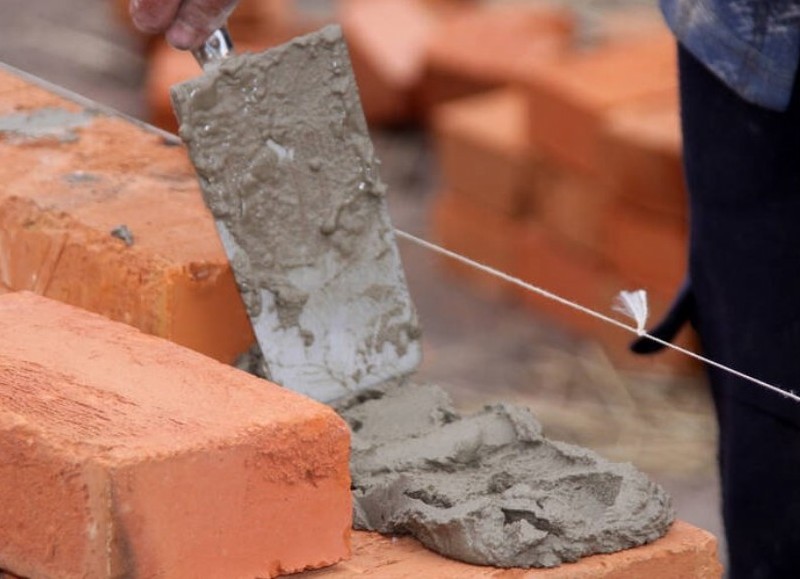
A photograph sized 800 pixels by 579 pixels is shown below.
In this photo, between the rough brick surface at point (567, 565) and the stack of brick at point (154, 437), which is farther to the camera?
the rough brick surface at point (567, 565)

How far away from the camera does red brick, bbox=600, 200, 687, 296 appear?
5.59 m

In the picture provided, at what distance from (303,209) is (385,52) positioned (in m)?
5.39

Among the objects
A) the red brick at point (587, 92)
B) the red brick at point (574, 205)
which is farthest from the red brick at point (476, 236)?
the red brick at point (587, 92)

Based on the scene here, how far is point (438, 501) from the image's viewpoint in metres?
2.13

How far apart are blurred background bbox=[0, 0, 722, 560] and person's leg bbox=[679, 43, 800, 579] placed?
1679mm

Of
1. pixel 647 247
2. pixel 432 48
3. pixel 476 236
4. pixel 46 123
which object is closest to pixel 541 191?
pixel 476 236

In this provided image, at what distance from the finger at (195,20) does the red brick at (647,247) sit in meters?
3.25

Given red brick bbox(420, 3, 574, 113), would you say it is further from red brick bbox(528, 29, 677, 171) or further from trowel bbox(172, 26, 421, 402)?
trowel bbox(172, 26, 421, 402)

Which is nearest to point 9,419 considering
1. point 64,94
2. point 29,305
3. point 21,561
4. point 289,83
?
point 21,561

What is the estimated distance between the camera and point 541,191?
20.6 feet

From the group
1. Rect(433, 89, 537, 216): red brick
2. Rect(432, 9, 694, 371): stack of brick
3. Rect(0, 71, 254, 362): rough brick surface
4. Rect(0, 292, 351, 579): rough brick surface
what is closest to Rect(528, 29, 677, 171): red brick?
Rect(432, 9, 694, 371): stack of brick

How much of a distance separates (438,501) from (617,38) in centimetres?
504

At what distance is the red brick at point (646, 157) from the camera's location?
552 centimetres

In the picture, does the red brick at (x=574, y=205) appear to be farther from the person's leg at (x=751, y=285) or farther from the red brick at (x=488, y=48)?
the person's leg at (x=751, y=285)
